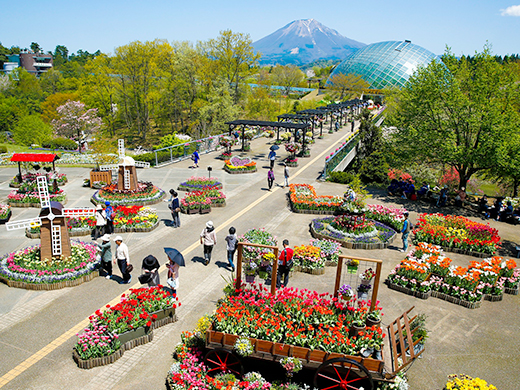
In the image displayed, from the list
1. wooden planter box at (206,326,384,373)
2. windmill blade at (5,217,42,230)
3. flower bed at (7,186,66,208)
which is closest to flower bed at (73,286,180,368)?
wooden planter box at (206,326,384,373)

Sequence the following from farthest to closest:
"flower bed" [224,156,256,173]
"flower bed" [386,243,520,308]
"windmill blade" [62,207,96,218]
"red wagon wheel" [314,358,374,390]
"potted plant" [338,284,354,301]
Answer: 1. "flower bed" [224,156,256,173]
2. "windmill blade" [62,207,96,218]
3. "flower bed" [386,243,520,308]
4. "potted plant" [338,284,354,301]
5. "red wagon wheel" [314,358,374,390]

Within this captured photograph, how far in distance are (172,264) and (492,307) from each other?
1033 centimetres

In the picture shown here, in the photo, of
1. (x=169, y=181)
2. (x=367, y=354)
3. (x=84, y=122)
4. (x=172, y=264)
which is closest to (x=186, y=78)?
(x=84, y=122)

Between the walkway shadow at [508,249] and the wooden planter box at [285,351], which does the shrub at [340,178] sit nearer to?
the walkway shadow at [508,249]

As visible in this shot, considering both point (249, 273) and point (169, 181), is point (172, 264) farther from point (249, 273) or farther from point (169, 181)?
point (169, 181)

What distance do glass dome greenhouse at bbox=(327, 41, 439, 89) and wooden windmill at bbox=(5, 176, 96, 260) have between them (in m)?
83.4

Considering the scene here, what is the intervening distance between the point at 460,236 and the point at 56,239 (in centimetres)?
1617

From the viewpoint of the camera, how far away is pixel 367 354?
7641mm

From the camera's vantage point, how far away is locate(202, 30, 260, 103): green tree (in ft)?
171

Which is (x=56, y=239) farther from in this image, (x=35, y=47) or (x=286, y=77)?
(x=35, y=47)

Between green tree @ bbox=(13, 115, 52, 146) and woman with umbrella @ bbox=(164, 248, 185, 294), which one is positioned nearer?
woman with umbrella @ bbox=(164, 248, 185, 294)

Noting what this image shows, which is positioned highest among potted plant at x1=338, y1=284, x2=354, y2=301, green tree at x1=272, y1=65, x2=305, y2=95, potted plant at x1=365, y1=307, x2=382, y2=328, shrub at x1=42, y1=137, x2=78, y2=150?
green tree at x1=272, y1=65, x2=305, y2=95

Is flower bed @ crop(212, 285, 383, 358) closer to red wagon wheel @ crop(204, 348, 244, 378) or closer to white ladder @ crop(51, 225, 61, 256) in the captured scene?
red wagon wheel @ crop(204, 348, 244, 378)

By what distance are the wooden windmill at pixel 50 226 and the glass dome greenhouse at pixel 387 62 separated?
274 ft
